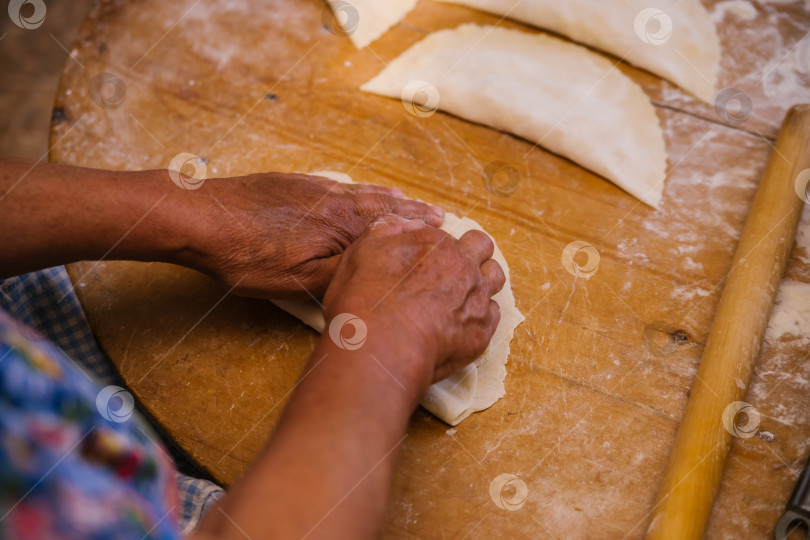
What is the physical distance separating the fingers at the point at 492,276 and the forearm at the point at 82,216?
554mm

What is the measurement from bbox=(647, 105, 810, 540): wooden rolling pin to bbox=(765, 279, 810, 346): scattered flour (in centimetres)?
4

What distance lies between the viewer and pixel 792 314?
1.12 meters

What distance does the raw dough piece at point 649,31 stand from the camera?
147 cm

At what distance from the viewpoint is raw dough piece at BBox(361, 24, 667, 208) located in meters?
1.33

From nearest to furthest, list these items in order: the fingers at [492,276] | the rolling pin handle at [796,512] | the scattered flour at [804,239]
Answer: the rolling pin handle at [796,512] < the fingers at [492,276] < the scattered flour at [804,239]

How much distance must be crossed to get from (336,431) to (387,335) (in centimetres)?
18

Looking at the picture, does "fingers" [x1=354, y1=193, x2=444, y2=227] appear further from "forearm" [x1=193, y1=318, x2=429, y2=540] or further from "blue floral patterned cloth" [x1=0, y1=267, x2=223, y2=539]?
"blue floral patterned cloth" [x1=0, y1=267, x2=223, y2=539]

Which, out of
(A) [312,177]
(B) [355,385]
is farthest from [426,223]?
(B) [355,385]

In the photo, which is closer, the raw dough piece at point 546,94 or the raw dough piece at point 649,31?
the raw dough piece at point 546,94

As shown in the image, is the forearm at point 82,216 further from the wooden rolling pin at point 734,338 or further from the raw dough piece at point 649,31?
the raw dough piece at point 649,31

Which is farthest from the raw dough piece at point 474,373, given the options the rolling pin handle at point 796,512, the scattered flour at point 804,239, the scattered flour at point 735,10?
the scattered flour at point 735,10

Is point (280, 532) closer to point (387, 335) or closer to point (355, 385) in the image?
point (355, 385)

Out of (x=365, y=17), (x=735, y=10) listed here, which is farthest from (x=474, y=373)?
(x=735, y=10)

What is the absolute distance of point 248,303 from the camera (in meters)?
1.18
